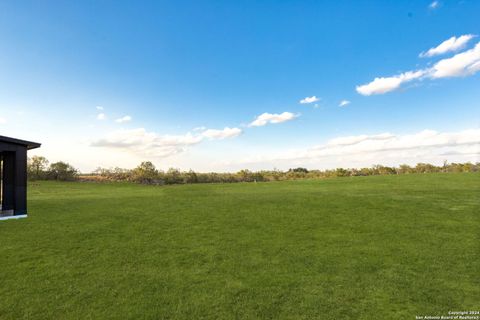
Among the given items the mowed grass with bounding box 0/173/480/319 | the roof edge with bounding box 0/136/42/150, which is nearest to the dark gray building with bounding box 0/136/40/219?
the roof edge with bounding box 0/136/42/150

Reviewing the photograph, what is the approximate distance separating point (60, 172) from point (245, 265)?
1278 inches

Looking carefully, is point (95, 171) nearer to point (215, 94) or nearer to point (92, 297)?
point (215, 94)

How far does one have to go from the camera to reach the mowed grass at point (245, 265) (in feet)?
11.3

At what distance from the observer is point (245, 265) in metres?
4.77

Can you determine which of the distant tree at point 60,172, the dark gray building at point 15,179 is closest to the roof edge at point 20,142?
the dark gray building at point 15,179

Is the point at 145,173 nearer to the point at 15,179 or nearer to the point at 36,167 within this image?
the point at 36,167

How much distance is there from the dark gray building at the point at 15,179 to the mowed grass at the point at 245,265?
1436 mm

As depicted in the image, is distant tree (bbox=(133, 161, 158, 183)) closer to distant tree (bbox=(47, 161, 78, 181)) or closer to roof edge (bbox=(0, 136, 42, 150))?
distant tree (bbox=(47, 161, 78, 181))

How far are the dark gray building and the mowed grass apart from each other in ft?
4.71

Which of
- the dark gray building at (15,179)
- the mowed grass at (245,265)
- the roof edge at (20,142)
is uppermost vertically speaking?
the roof edge at (20,142)

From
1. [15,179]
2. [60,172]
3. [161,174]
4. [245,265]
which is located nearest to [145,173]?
[161,174]

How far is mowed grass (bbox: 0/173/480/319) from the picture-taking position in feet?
11.3

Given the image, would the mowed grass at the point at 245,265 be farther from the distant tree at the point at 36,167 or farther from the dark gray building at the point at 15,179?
the distant tree at the point at 36,167

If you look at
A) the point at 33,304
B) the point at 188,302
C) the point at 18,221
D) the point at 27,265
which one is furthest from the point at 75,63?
the point at 188,302
